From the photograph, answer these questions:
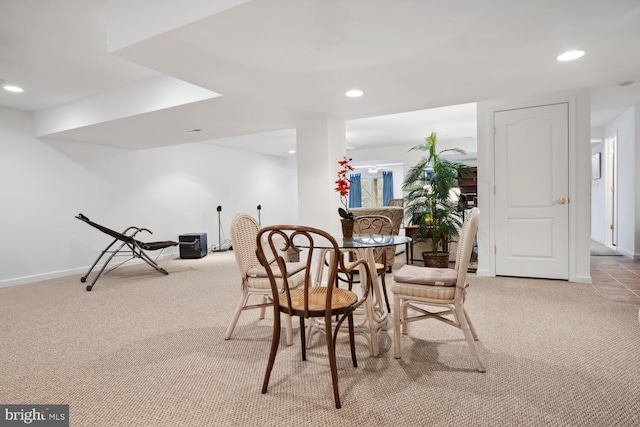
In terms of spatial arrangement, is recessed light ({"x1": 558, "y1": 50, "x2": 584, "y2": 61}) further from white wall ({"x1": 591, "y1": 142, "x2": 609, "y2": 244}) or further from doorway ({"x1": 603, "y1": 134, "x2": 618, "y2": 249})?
white wall ({"x1": 591, "y1": 142, "x2": 609, "y2": 244})

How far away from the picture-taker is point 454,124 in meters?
6.39

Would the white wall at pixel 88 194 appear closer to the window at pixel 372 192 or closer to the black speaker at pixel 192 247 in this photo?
the black speaker at pixel 192 247

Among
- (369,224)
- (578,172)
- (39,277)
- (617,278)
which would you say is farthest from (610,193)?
(39,277)

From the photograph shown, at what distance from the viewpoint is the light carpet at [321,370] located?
1.58 metres

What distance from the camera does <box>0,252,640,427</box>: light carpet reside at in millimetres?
1577

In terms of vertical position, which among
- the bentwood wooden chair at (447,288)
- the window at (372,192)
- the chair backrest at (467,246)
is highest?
the window at (372,192)

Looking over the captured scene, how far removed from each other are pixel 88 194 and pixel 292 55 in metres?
4.78

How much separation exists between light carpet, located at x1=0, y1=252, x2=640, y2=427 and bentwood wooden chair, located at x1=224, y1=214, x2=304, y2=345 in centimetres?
23

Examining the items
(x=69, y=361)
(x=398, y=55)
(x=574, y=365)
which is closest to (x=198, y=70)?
(x=398, y=55)

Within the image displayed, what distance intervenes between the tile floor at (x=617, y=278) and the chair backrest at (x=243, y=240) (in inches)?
131

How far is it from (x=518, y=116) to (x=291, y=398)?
3999 mm

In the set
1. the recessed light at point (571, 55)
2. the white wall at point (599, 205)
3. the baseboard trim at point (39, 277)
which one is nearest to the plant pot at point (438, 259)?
the recessed light at point (571, 55)

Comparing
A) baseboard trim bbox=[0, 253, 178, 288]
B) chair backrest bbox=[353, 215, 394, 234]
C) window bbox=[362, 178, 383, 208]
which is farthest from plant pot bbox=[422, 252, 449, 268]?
window bbox=[362, 178, 383, 208]

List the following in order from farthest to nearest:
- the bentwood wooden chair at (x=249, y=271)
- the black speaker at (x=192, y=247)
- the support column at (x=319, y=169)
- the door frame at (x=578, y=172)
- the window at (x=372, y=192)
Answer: the window at (x=372, y=192) → the black speaker at (x=192, y=247) → the support column at (x=319, y=169) → the door frame at (x=578, y=172) → the bentwood wooden chair at (x=249, y=271)
